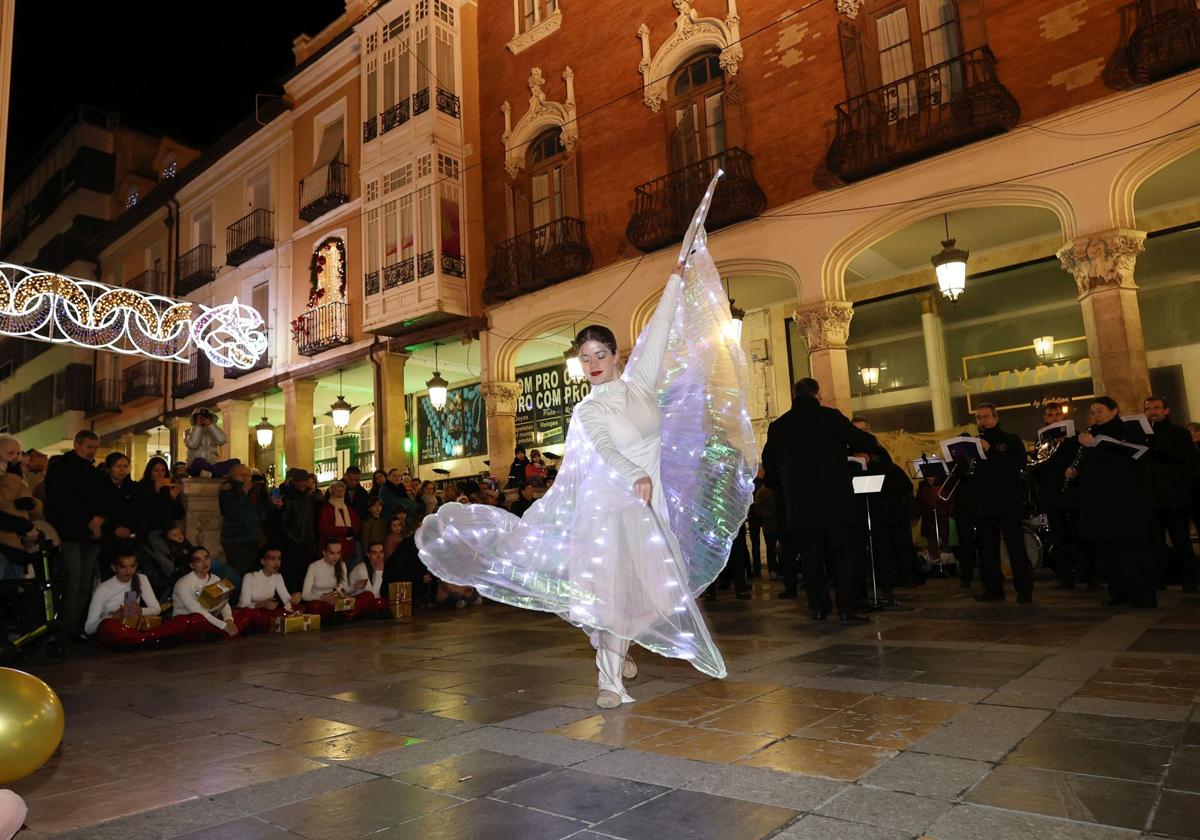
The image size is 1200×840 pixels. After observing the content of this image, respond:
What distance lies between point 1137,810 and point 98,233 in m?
38.2

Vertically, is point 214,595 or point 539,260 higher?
point 539,260

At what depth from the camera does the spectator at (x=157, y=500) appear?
362 inches

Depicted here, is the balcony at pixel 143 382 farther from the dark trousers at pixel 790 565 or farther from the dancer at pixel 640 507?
the dancer at pixel 640 507

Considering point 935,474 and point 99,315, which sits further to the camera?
point 99,315

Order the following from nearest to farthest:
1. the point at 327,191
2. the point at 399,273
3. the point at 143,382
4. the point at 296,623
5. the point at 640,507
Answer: the point at 640,507 < the point at 296,623 < the point at 399,273 < the point at 327,191 < the point at 143,382

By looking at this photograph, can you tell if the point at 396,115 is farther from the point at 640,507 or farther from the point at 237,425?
the point at 640,507

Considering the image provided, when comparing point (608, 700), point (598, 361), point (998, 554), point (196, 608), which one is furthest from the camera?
point (196, 608)

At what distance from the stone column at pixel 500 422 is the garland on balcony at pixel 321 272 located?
17.9 feet

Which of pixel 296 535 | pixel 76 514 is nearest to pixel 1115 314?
pixel 296 535

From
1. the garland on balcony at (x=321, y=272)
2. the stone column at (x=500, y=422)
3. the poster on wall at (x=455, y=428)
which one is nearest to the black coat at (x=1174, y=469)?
the stone column at (x=500, y=422)

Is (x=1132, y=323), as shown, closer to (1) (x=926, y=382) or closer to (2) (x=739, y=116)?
(1) (x=926, y=382)

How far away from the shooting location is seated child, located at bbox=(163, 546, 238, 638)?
849 centimetres

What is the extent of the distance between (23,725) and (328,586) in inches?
300

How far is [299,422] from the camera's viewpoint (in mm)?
21516
